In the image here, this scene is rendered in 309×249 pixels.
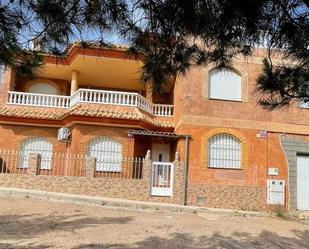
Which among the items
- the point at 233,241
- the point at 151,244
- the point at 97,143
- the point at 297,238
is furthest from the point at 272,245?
the point at 97,143

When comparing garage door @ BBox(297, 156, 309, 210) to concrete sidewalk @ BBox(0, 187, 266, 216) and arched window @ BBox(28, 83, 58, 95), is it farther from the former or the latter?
arched window @ BBox(28, 83, 58, 95)

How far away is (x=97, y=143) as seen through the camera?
19625mm

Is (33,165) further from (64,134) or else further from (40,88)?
(40,88)

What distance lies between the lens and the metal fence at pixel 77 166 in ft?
57.6

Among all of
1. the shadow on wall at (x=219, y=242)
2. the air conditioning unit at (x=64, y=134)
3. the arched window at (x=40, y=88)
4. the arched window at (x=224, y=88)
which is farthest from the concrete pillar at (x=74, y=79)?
the shadow on wall at (x=219, y=242)

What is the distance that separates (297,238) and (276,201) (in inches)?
241

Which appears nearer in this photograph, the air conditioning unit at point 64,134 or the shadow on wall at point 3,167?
the shadow on wall at point 3,167

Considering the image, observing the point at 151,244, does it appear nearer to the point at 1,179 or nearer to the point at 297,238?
the point at 297,238

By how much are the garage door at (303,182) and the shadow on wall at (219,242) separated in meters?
6.65

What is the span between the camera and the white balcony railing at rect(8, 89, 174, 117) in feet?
66.3

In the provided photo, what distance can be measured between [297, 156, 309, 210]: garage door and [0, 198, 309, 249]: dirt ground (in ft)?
11.5

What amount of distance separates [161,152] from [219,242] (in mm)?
11005

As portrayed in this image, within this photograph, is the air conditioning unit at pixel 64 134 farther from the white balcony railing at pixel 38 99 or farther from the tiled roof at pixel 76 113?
the white balcony railing at pixel 38 99

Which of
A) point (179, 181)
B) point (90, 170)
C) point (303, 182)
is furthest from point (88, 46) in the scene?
point (303, 182)
